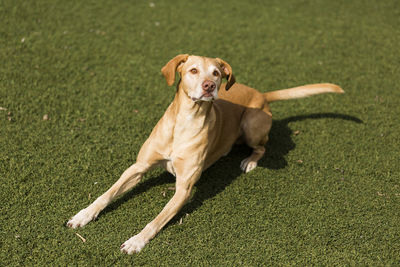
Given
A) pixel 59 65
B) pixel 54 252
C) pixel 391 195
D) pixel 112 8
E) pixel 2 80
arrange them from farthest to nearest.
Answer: pixel 112 8 → pixel 59 65 → pixel 2 80 → pixel 391 195 → pixel 54 252

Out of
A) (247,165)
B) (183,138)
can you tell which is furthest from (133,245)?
(247,165)

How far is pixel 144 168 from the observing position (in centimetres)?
503

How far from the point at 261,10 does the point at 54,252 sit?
A: 25.3 feet

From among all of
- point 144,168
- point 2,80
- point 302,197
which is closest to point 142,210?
point 144,168

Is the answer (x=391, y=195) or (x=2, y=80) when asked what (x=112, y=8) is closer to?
(x=2, y=80)

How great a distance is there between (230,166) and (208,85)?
1.95 metres

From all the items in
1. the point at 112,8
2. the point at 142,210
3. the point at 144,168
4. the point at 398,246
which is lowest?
the point at 398,246

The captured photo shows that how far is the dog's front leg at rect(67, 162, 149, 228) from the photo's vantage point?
463cm

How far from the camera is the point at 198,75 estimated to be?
14.7ft

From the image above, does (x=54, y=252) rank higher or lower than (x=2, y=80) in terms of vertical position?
lower

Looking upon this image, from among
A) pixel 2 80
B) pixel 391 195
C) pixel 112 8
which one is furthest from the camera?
pixel 112 8

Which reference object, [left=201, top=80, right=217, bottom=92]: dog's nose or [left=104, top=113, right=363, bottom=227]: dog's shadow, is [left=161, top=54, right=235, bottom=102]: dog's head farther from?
[left=104, top=113, right=363, bottom=227]: dog's shadow

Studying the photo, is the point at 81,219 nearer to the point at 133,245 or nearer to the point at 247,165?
the point at 133,245

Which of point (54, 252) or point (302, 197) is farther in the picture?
point (302, 197)
